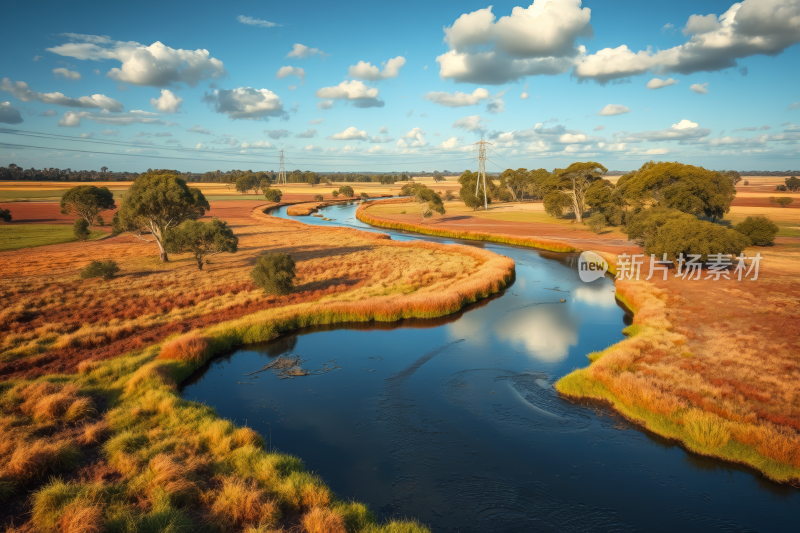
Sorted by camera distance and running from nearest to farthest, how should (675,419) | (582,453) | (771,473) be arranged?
(771,473) → (582,453) → (675,419)

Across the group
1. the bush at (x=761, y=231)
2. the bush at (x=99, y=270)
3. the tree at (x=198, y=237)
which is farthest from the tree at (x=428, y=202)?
the bush at (x=99, y=270)

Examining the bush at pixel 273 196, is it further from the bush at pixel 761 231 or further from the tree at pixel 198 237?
the bush at pixel 761 231

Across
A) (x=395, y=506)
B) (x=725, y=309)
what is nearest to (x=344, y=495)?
(x=395, y=506)

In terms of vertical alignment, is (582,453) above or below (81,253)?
below

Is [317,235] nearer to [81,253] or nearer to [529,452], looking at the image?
[81,253]

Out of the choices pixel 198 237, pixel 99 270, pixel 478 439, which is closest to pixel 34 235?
pixel 99 270

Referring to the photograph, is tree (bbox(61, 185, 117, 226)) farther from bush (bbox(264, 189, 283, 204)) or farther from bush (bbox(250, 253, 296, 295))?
bush (bbox(264, 189, 283, 204))

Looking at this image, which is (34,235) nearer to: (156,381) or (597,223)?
(156,381)
